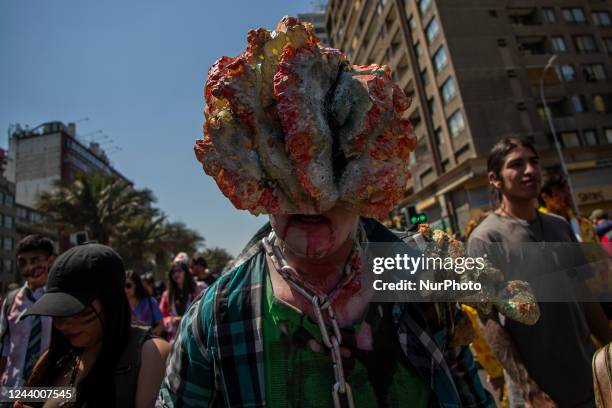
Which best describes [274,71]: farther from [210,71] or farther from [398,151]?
[398,151]

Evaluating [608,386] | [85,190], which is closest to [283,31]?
[608,386]

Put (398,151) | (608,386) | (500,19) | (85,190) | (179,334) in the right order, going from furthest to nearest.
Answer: (500,19), (85,190), (179,334), (608,386), (398,151)

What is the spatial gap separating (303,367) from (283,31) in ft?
2.97

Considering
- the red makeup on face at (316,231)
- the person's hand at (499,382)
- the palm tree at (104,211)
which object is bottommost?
the person's hand at (499,382)

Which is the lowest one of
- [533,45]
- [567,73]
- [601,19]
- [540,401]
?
[540,401]

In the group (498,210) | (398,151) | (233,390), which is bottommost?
(233,390)

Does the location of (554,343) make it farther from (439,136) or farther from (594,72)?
(594,72)

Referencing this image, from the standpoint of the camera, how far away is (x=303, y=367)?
109 cm

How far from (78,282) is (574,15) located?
35.5 meters

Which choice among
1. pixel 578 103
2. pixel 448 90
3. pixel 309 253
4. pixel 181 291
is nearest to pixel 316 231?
pixel 309 253

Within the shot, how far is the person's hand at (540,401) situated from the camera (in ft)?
6.23

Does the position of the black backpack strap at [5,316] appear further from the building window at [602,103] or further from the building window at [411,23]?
the building window at [602,103]

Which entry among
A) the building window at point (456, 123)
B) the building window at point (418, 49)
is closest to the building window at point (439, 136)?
the building window at point (456, 123)

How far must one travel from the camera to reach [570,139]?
25.7 metres
